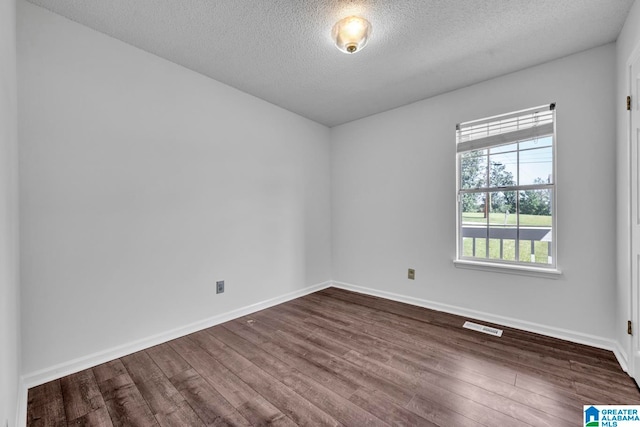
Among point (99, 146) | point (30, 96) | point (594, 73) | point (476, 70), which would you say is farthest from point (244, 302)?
point (594, 73)

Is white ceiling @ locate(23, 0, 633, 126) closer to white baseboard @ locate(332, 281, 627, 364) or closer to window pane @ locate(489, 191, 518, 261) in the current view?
window pane @ locate(489, 191, 518, 261)

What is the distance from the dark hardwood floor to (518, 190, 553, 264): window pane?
0.73 meters

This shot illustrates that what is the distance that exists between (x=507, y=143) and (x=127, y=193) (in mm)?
3505

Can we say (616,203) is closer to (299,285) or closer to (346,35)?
(346,35)

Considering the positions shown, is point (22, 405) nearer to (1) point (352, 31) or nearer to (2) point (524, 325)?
(1) point (352, 31)

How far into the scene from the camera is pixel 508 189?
9.00 ft

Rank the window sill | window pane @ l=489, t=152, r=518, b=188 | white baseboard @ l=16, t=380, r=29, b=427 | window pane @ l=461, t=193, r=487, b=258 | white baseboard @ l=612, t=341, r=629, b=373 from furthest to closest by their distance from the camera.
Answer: window pane @ l=461, t=193, r=487, b=258, window pane @ l=489, t=152, r=518, b=188, the window sill, white baseboard @ l=612, t=341, r=629, b=373, white baseboard @ l=16, t=380, r=29, b=427

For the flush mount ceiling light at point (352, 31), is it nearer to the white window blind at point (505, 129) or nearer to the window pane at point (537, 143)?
the white window blind at point (505, 129)

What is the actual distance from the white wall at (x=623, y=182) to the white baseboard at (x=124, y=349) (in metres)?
3.12

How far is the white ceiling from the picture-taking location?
1837mm

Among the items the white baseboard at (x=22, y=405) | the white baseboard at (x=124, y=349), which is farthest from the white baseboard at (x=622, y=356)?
the white baseboard at (x=22, y=405)

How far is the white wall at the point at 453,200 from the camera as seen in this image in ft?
7.45

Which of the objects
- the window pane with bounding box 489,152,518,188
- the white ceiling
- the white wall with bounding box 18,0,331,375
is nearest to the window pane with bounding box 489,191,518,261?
the window pane with bounding box 489,152,518,188

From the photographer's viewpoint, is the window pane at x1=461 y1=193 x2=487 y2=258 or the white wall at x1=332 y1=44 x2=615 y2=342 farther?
the window pane at x1=461 y1=193 x2=487 y2=258
